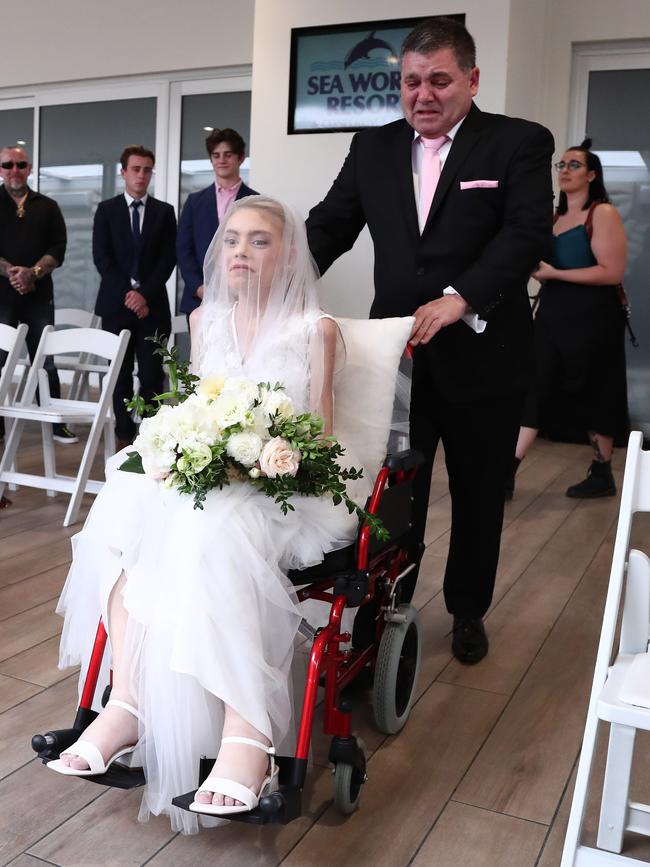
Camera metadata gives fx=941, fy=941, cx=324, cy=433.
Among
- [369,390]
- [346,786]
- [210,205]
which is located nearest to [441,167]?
[369,390]

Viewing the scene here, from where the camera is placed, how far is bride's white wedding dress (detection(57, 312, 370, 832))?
1.77m

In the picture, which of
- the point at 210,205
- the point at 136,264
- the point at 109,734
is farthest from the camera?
the point at 136,264

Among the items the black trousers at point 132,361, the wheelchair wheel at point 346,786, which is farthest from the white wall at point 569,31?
the wheelchair wheel at point 346,786

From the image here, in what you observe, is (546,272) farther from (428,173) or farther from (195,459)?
(195,459)

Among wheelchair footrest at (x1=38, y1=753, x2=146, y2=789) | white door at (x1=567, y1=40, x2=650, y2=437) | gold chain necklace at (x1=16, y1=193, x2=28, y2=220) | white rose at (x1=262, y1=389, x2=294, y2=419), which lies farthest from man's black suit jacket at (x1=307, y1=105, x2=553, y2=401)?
white door at (x1=567, y1=40, x2=650, y2=437)

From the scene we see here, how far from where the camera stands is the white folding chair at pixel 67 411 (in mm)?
4172

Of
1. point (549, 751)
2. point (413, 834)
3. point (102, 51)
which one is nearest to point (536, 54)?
point (102, 51)

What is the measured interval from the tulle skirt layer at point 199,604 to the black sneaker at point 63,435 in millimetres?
3961

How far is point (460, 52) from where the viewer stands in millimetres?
2312

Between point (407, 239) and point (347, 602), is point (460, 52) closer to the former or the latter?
point (407, 239)

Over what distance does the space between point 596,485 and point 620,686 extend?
352cm

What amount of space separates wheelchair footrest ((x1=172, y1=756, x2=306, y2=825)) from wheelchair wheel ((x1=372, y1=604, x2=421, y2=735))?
19.6 inches

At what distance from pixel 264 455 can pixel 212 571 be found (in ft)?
0.81

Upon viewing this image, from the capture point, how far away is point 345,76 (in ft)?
19.1
